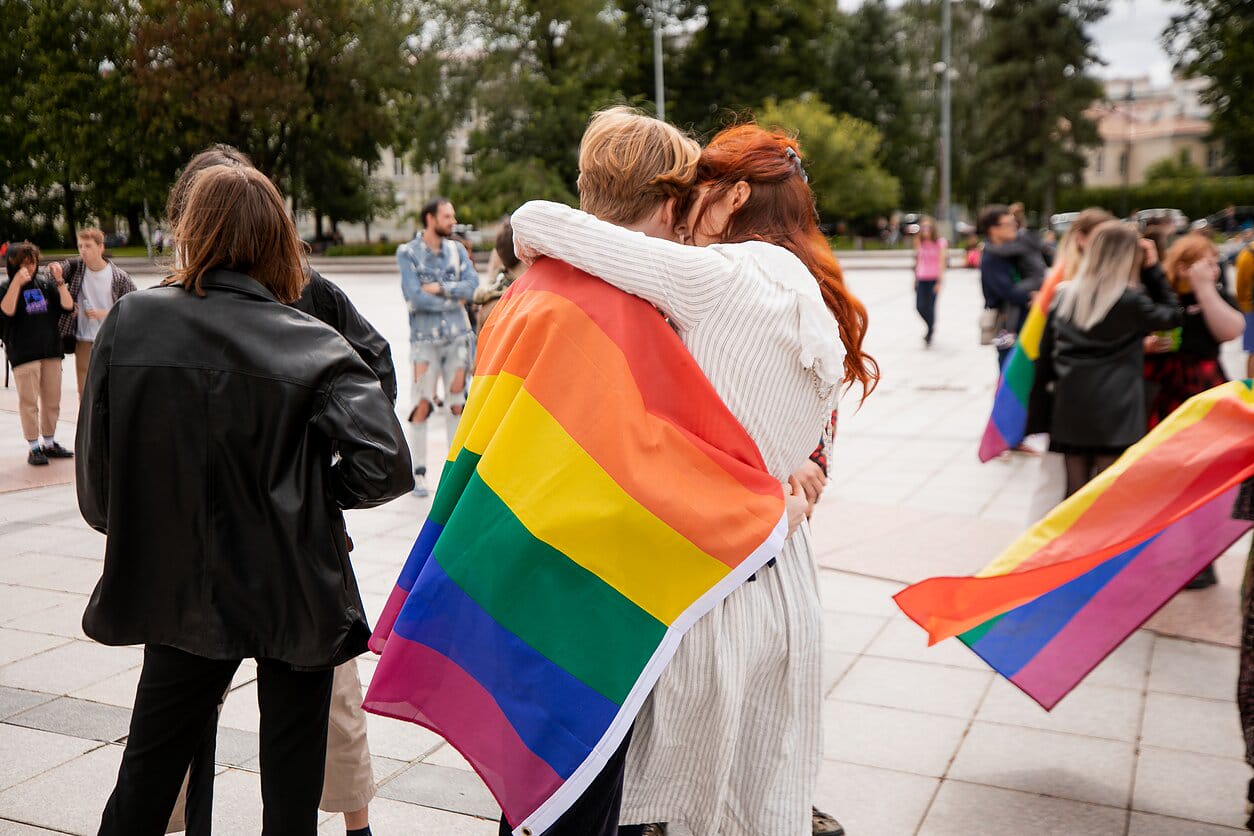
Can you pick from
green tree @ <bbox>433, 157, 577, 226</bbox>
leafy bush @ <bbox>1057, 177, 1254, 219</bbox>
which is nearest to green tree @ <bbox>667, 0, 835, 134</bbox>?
green tree @ <bbox>433, 157, 577, 226</bbox>

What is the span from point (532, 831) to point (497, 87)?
132 ft

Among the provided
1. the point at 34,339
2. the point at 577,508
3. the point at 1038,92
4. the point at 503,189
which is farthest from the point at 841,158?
the point at 577,508

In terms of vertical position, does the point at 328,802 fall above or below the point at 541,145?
below

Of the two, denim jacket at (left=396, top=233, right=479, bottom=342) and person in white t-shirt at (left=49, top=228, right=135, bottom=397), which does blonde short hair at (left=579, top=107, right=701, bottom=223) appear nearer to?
denim jacket at (left=396, top=233, right=479, bottom=342)

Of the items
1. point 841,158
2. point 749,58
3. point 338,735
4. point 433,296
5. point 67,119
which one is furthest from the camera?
point 749,58

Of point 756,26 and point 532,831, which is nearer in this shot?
point 532,831

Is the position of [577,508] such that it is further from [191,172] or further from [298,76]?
[298,76]

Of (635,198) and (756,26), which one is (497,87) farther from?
(635,198)

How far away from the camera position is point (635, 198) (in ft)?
7.27

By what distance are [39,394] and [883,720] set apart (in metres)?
6.97

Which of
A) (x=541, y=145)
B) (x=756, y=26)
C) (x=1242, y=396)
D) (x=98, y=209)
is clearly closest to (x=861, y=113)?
(x=756, y=26)

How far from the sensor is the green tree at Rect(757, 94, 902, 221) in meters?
40.9

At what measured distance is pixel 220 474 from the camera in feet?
7.16

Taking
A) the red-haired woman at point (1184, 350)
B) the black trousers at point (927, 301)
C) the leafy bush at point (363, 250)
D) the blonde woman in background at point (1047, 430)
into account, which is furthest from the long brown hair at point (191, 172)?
the leafy bush at point (363, 250)
